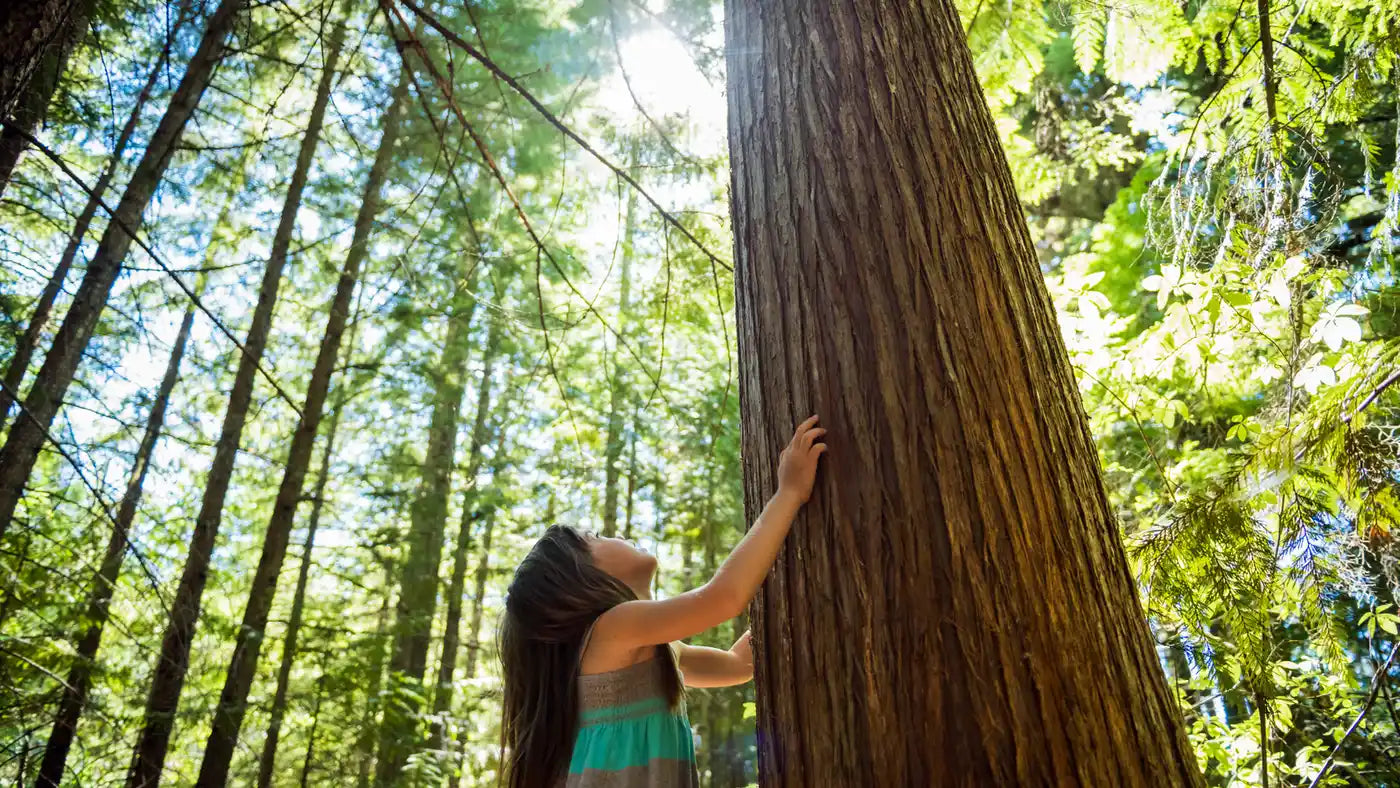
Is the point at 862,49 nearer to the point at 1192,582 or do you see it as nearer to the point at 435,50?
the point at 1192,582

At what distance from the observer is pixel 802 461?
132 centimetres

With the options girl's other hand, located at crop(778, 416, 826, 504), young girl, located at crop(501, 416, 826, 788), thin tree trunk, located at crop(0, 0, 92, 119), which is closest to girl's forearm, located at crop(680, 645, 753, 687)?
young girl, located at crop(501, 416, 826, 788)

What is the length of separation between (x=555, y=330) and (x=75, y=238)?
1.84m

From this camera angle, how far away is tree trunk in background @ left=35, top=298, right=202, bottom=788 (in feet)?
10.2

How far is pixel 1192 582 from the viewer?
2.14m

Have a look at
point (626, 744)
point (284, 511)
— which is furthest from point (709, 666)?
point (284, 511)

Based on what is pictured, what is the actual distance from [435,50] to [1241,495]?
6.31 meters

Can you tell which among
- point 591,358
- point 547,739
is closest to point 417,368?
point 591,358

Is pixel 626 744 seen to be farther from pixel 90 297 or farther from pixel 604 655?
pixel 90 297

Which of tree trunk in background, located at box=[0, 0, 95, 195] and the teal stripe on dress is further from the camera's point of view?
tree trunk in background, located at box=[0, 0, 95, 195]

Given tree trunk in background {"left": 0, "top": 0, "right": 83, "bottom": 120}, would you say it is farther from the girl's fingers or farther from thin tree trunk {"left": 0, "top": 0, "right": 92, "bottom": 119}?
the girl's fingers

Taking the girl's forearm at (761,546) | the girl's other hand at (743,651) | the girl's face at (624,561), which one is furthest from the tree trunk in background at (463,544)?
the girl's forearm at (761,546)

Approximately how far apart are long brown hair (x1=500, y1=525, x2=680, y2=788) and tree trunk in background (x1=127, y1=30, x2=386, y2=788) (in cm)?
274

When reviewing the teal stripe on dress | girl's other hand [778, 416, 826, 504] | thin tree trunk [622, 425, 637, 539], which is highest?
thin tree trunk [622, 425, 637, 539]
